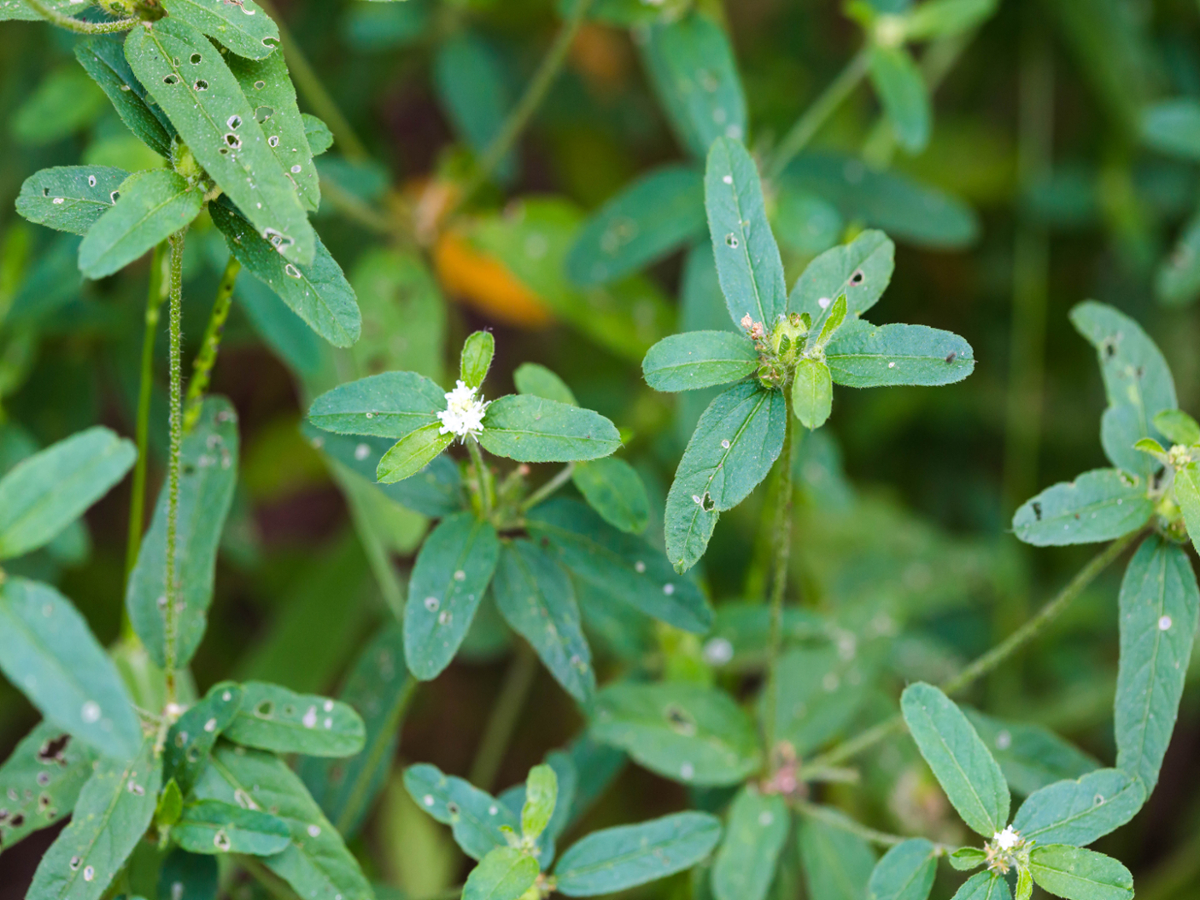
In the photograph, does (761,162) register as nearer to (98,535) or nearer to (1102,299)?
(1102,299)

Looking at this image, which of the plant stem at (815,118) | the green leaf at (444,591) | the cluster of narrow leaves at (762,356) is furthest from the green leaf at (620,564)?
the plant stem at (815,118)

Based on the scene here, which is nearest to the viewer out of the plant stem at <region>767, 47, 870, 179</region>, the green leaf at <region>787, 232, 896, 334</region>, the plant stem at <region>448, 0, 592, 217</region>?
the green leaf at <region>787, 232, 896, 334</region>

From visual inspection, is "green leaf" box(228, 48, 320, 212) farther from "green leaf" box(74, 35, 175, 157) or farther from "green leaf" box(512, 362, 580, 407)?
"green leaf" box(512, 362, 580, 407)

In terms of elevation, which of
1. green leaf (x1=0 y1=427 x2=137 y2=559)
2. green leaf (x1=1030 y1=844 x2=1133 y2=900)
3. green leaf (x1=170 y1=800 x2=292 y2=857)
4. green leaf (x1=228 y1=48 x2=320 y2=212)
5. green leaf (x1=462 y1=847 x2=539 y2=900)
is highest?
green leaf (x1=228 y1=48 x2=320 y2=212)

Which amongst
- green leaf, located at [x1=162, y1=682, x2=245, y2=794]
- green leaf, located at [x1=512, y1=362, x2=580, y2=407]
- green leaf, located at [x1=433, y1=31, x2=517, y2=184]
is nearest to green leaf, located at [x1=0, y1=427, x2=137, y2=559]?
green leaf, located at [x1=162, y1=682, x2=245, y2=794]

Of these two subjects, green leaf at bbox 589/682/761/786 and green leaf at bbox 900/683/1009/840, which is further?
green leaf at bbox 589/682/761/786

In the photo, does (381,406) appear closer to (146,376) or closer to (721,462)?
(721,462)

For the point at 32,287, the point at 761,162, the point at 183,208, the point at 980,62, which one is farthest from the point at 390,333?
the point at 980,62
